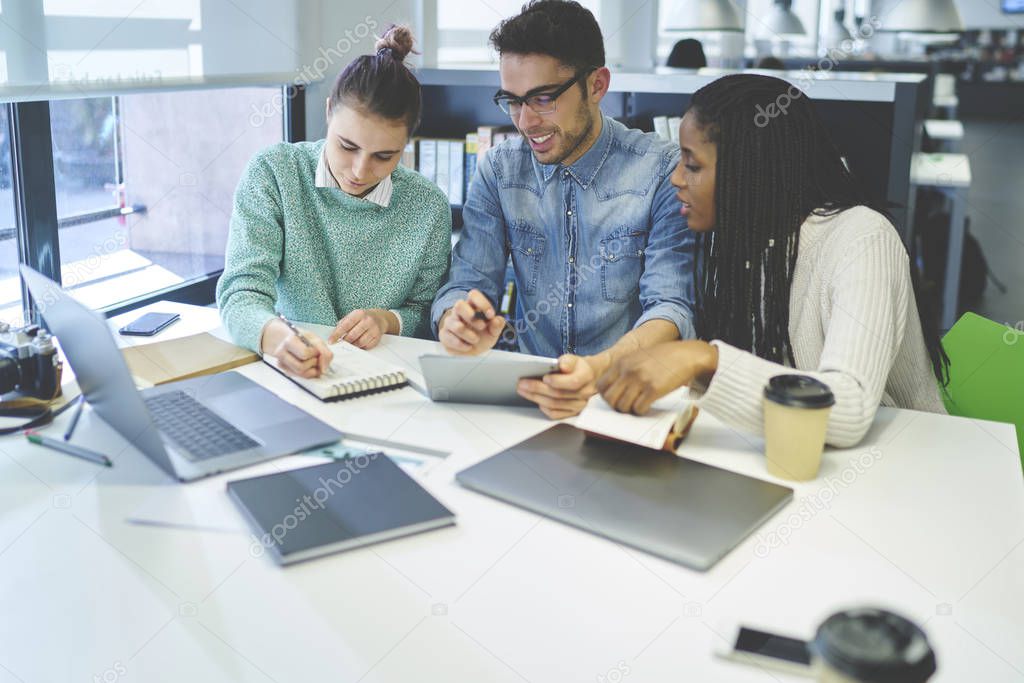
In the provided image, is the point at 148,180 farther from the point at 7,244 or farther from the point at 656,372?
the point at 656,372

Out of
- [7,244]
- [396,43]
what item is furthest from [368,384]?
[7,244]

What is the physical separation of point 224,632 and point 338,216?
1252 mm

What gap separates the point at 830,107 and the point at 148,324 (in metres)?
2.29

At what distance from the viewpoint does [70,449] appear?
133 centimetres

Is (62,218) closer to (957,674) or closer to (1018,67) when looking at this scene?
(957,674)

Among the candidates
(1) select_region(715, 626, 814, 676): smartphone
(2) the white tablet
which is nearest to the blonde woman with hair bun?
(2) the white tablet

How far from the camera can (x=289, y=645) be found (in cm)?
89

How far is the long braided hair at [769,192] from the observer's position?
5.24ft

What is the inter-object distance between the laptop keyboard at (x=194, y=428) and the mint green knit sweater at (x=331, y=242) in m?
0.48

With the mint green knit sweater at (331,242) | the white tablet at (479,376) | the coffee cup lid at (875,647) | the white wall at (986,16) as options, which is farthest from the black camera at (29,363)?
the white wall at (986,16)

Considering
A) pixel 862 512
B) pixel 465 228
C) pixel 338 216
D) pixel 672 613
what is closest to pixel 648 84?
pixel 465 228

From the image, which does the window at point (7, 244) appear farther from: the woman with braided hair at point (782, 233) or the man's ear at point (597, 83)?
the woman with braided hair at point (782, 233)

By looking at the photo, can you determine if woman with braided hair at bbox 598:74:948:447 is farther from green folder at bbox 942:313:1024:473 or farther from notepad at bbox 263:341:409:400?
notepad at bbox 263:341:409:400

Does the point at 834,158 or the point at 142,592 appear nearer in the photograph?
the point at 142,592
